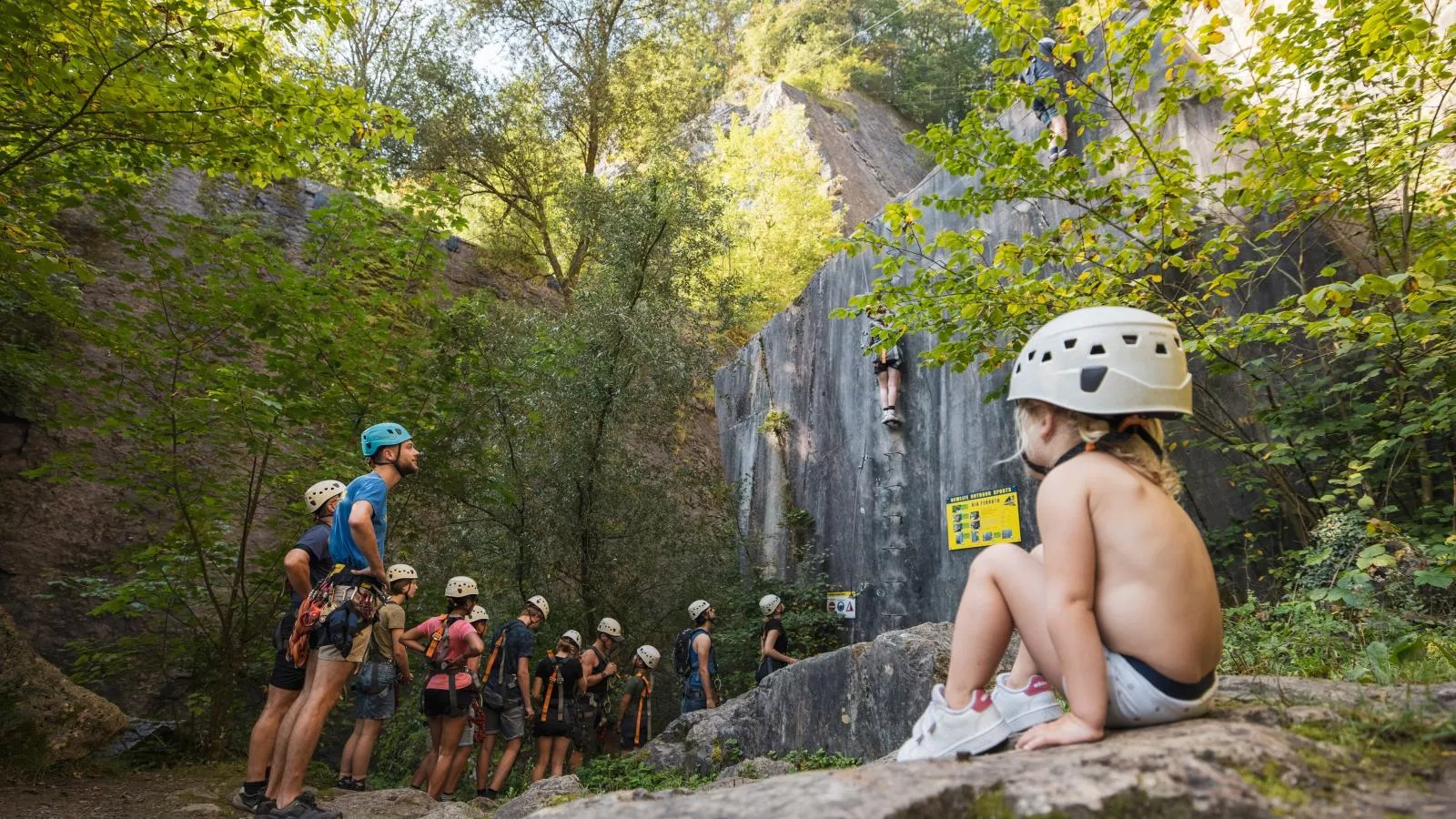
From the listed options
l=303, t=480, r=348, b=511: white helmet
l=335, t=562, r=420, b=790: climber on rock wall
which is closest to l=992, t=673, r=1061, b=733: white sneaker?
l=303, t=480, r=348, b=511: white helmet

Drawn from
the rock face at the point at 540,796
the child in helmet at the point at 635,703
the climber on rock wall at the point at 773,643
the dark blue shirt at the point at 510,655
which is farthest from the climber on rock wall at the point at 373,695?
the climber on rock wall at the point at 773,643

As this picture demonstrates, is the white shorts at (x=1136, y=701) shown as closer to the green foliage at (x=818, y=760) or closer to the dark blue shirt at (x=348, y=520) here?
the dark blue shirt at (x=348, y=520)

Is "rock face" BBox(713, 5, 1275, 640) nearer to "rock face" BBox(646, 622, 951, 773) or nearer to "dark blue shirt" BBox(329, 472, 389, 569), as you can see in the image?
"rock face" BBox(646, 622, 951, 773)

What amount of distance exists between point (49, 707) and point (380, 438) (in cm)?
370

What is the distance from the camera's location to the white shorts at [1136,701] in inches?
71.1

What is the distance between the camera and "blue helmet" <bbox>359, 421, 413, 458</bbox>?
420cm

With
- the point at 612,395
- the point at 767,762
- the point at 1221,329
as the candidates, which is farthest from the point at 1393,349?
the point at 612,395

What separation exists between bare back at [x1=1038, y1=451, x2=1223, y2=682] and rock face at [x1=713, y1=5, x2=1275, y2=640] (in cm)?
452

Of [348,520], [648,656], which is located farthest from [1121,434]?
[648,656]

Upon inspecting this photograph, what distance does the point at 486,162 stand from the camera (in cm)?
1795

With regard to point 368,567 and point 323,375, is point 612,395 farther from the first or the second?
point 368,567

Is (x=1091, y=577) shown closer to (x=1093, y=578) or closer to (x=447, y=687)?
(x=1093, y=578)

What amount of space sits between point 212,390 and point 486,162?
13044 millimetres

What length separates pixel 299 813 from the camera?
382 cm
